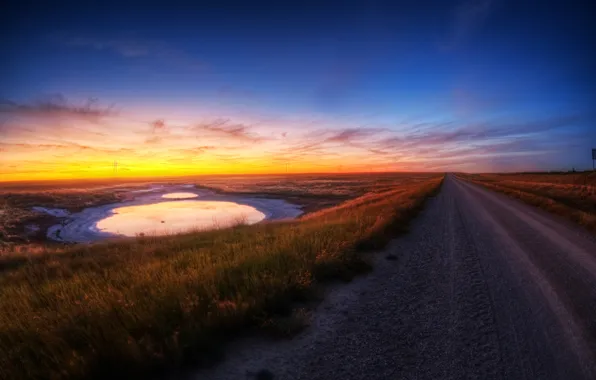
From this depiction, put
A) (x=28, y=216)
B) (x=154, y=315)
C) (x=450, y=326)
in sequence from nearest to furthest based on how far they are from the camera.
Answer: (x=154, y=315)
(x=450, y=326)
(x=28, y=216)

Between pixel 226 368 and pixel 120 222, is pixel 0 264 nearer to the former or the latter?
pixel 226 368

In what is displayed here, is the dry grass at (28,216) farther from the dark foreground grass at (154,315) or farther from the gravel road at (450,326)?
the gravel road at (450,326)

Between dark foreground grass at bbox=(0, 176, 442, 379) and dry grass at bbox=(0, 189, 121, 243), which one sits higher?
dark foreground grass at bbox=(0, 176, 442, 379)

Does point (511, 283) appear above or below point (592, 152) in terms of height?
below

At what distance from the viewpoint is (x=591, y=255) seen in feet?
27.8

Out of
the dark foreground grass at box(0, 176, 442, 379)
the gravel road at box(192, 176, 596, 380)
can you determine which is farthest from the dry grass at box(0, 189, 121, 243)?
the gravel road at box(192, 176, 596, 380)

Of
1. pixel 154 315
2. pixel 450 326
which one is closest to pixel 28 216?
pixel 154 315

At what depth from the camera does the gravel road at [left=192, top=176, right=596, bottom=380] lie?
11.9 ft

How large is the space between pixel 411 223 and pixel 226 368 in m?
12.8

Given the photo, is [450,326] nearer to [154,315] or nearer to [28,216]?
[154,315]

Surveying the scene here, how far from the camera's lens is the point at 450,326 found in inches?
181

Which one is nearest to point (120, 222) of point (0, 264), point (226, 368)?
point (0, 264)

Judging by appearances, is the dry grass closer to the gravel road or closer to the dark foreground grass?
the dark foreground grass

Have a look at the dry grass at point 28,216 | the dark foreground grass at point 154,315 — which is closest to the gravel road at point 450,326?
the dark foreground grass at point 154,315
